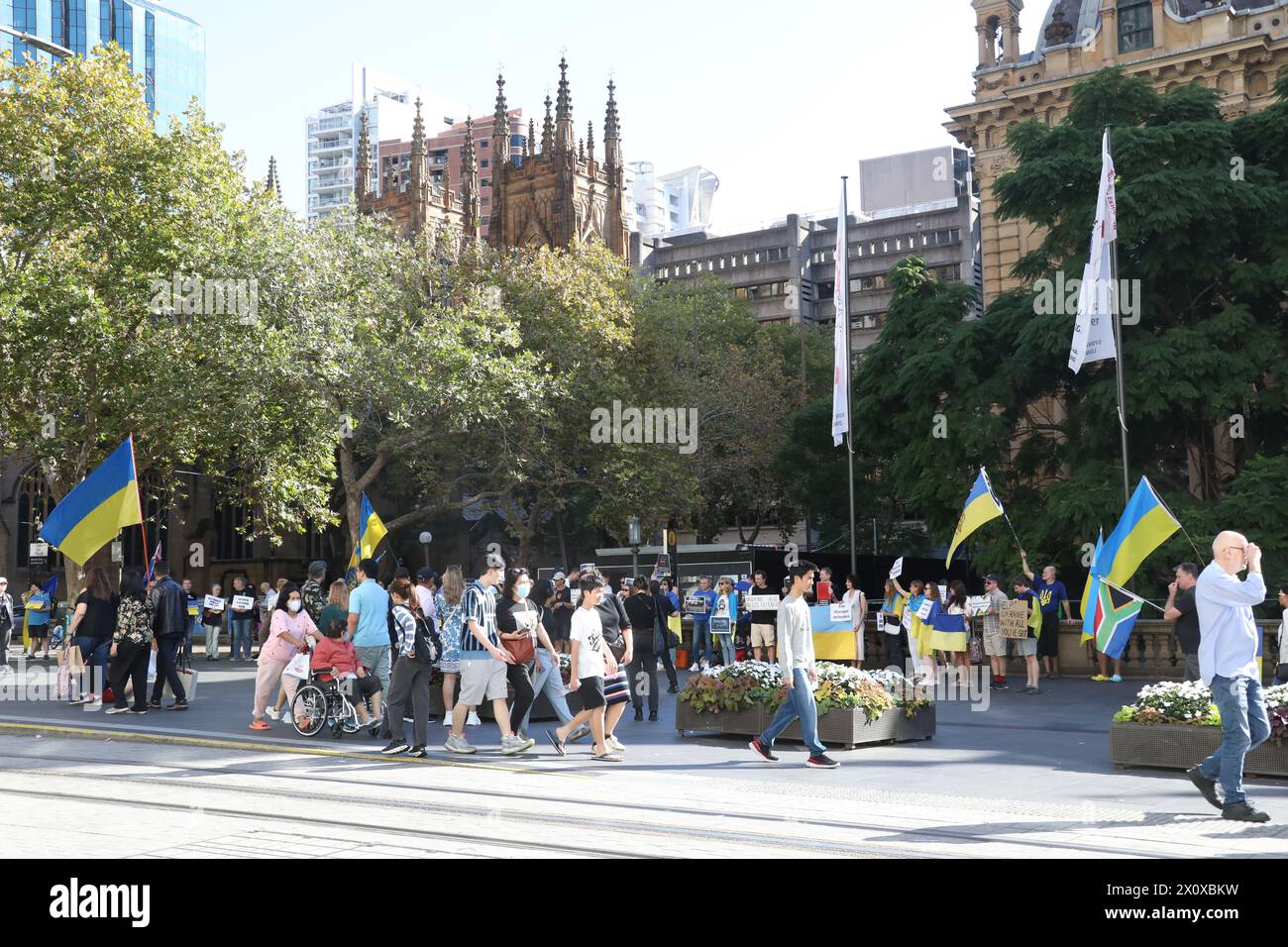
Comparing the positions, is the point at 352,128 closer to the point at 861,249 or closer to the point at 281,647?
the point at 861,249

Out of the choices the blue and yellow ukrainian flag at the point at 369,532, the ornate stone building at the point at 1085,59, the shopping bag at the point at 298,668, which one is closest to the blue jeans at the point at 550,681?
the shopping bag at the point at 298,668

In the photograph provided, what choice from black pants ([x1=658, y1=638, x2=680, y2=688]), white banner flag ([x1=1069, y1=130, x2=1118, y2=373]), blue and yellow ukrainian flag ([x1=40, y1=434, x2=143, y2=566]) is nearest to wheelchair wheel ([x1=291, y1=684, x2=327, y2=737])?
blue and yellow ukrainian flag ([x1=40, y1=434, x2=143, y2=566])

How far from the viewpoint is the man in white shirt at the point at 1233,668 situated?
28.1 feet

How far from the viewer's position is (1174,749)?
11398 mm

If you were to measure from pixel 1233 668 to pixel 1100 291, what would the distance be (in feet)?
50.7

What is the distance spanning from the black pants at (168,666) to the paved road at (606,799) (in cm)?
146

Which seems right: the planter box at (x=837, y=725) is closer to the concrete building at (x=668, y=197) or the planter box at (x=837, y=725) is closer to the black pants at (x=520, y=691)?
the black pants at (x=520, y=691)

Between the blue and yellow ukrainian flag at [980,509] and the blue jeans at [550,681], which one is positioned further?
the blue and yellow ukrainian flag at [980,509]

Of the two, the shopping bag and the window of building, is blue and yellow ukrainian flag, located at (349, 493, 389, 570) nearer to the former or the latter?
the shopping bag

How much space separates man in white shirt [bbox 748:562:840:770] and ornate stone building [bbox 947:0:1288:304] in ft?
97.3

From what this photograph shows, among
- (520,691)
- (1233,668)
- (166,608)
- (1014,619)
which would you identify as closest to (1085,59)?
(1014,619)

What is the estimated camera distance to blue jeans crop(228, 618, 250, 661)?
28303 millimetres
